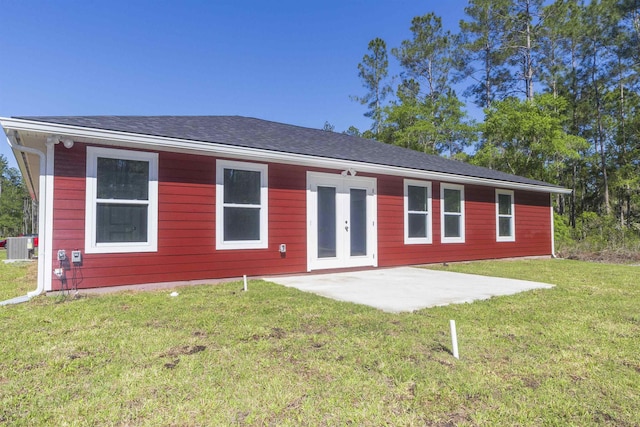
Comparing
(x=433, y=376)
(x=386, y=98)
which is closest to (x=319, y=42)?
(x=386, y=98)

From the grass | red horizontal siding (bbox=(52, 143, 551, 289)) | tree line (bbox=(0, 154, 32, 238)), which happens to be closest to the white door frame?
red horizontal siding (bbox=(52, 143, 551, 289))

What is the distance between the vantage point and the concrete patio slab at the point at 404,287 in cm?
451

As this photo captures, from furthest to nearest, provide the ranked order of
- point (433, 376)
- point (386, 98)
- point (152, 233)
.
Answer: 1. point (386, 98)
2. point (152, 233)
3. point (433, 376)

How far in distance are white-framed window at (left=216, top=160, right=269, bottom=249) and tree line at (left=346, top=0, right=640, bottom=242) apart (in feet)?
46.5

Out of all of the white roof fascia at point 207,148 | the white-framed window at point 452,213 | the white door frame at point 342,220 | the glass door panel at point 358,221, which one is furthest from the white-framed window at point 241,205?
the white-framed window at point 452,213

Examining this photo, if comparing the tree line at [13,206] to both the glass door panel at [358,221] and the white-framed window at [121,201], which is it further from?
the glass door panel at [358,221]

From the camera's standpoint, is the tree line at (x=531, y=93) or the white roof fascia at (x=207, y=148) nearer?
the white roof fascia at (x=207, y=148)

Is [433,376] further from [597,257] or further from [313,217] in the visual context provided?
[597,257]

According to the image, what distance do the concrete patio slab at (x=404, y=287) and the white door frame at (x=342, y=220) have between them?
35cm

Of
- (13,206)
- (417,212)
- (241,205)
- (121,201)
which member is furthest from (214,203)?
(13,206)

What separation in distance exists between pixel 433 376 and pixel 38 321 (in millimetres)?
3802

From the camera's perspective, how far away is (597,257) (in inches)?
423

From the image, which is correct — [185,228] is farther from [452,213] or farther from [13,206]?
[13,206]

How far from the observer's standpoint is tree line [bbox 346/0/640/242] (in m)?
17.1
